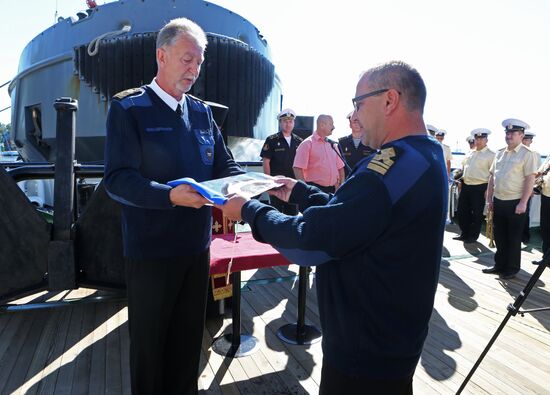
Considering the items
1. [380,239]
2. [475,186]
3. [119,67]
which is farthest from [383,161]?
[119,67]

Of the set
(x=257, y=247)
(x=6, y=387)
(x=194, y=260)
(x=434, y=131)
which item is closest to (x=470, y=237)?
(x=434, y=131)

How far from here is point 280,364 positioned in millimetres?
2916

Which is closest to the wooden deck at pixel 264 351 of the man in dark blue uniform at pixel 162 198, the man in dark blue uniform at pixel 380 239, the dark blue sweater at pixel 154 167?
the man in dark blue uniform at pixel 162 198

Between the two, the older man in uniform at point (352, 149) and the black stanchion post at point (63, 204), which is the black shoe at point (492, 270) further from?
the black stanchion post at point (63, 204)

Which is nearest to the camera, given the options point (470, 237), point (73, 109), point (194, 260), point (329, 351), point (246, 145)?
point (329, 351)

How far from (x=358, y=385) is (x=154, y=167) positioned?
1.26 meters

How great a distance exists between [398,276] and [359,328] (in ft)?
0.72

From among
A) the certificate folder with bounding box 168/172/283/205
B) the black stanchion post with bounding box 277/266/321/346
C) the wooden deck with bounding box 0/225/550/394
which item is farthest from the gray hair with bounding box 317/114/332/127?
the certificate folder with bounding box 168/172/283/205

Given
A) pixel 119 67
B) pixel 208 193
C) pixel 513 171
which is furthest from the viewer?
pixel 119 67

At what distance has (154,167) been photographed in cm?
184

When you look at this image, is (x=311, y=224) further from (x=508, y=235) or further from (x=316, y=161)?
(x=508, y=235)

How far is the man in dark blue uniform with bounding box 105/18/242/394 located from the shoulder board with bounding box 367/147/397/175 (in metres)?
0.75

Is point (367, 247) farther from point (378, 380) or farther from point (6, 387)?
point (6, 387)

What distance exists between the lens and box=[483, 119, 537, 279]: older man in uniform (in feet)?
16.4
